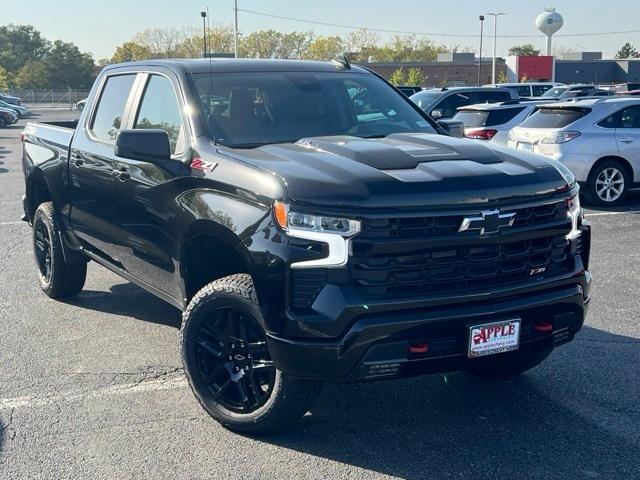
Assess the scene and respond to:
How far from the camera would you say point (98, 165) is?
5656 millimetres

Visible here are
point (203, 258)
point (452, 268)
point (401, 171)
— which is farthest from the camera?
point (203, 258)

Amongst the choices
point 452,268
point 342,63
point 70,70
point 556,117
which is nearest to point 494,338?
point 452,268

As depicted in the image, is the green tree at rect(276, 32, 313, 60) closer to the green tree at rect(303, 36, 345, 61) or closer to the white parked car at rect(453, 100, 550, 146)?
the green tree at rect(303, 36, 345, 61)

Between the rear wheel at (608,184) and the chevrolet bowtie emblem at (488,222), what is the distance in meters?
9.00

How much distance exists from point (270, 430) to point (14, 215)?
29.4ft

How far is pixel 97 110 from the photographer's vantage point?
620 centimetres

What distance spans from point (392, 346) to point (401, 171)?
2.84 feet

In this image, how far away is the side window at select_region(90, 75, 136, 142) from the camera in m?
5.79

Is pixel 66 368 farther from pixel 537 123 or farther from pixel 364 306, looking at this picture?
pixel 537 123

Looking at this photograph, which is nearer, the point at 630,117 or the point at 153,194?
the point at 153,194

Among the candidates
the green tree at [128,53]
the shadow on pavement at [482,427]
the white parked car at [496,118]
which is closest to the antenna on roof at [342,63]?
the shadow on pavement at [482,427]

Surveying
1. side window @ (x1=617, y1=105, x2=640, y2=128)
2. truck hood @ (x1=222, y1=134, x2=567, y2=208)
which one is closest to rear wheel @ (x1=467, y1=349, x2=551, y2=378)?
truck hood @ (x1=222, y1=134, x2=567, y2=208)

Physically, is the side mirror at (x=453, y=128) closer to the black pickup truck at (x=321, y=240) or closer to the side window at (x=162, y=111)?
the black pickup truck at (x=321, y=240)

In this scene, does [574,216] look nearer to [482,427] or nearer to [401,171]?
[401,171]
